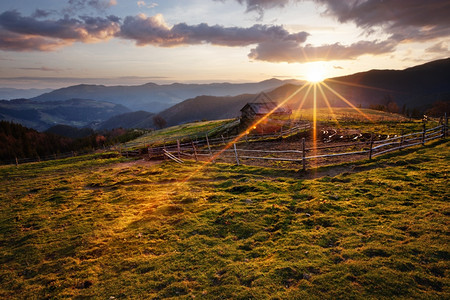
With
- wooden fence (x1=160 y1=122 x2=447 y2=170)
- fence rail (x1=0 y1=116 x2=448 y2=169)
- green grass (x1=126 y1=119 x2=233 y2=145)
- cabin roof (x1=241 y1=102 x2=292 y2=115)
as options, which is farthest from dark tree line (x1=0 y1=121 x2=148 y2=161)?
wooden fence (x1=160 y1=122 x2=447 y2=170)

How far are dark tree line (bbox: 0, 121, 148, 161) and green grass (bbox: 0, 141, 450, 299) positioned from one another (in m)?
82.4

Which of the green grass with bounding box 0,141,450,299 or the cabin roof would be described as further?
the cabin roof

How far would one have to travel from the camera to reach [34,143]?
104000 millimetres

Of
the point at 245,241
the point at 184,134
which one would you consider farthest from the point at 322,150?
the point at 184,134

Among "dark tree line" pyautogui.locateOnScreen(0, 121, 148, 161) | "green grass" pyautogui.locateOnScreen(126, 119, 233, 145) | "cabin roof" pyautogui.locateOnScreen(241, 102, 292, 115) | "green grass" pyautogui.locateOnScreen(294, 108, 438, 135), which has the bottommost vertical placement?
"dark tree line" pyautogui.locateOnScreen(0, 121, 148, 161)

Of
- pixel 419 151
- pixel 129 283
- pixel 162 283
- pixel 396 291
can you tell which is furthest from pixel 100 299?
pixel 419 151

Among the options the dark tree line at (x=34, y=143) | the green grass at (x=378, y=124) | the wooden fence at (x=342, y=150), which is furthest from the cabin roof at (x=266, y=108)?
the dark tree line at (x=34, y=143)

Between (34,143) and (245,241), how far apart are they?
134m

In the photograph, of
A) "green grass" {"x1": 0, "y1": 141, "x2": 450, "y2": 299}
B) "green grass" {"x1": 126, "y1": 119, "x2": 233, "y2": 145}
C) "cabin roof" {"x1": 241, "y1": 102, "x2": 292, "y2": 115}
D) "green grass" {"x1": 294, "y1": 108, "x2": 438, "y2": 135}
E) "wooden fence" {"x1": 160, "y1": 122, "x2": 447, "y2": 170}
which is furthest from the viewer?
"cabin roof" {"x1": 241, "y1": 102, "x2": 292, "y2": 115}

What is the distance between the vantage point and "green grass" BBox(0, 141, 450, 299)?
548 cm

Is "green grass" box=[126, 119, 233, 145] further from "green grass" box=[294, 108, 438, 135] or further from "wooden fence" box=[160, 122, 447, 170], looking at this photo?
"wooden fence" box=[160, 122, 447, 170]

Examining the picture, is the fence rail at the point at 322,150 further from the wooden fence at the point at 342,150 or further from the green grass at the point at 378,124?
the green grass at the point at 378,124

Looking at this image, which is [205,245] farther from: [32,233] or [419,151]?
[419,151]

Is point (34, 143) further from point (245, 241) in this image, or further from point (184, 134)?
A: point (245, 241)
